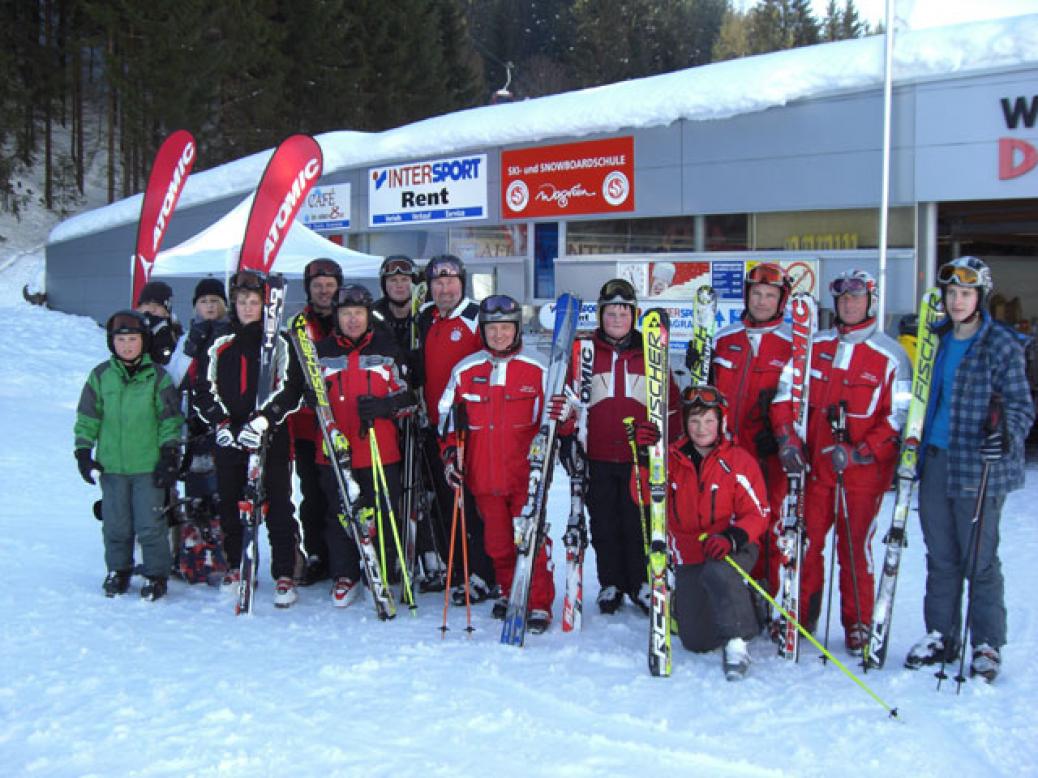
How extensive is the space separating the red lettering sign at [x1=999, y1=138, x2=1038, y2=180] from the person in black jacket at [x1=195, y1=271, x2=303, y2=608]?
629cm

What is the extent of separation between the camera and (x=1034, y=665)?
392 cm

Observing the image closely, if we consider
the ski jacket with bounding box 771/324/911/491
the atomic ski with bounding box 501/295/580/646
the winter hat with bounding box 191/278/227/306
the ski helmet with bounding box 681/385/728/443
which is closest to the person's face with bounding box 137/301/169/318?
the winter hat with bounding box 191/278/227/306

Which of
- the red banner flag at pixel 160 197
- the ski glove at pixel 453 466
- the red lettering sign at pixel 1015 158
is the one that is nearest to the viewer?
the ski glove at pixel 453 466

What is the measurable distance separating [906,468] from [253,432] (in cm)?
287

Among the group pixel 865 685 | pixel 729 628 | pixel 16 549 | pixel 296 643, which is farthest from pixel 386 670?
pixel 16 549

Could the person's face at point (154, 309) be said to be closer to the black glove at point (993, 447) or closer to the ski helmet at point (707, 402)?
the ski helmet at point (707, 402)

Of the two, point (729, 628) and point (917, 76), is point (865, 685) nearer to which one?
point (729, 628)

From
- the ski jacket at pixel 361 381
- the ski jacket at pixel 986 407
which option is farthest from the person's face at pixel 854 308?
the ski jacket at pixel 361 381

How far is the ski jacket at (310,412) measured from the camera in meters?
4.98

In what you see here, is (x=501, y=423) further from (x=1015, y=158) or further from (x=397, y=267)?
(x=1015, y=158)

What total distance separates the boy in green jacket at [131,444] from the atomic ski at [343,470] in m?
0.83

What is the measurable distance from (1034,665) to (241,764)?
3.05m

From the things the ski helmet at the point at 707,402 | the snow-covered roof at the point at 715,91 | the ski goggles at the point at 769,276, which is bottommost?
the ski helmet at the point at 707,402

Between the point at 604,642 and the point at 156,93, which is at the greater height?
the point at 156,93
